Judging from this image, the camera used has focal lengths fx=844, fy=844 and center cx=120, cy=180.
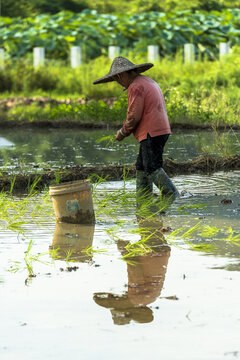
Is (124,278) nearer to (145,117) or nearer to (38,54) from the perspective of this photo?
(145,117)

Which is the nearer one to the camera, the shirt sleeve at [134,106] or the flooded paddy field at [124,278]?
the flooded paddy field at [124,278]

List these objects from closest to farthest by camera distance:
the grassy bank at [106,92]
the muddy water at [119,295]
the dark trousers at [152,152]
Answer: the muddy water at [119,295] → the dark trousers at [152,152] → the grassy bank at [106,92]

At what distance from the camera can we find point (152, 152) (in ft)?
28.5

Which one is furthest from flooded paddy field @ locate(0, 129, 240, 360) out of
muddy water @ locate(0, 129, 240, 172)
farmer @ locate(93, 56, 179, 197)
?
muddy water @ locate(0, 129, 240, 172)

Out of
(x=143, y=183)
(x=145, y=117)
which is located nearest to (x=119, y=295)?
(x=145, y=117)

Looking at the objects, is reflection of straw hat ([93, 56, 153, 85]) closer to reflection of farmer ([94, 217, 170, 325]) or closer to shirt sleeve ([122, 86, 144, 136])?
shirt sleeve ([122, 86, 144, 136])

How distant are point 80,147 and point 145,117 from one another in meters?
5.33

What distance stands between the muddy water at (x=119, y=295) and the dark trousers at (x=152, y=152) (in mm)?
1194

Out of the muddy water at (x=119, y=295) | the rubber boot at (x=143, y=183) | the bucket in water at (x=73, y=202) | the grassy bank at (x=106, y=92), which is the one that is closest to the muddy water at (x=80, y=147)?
the grassy bank at (x=106, y=92)

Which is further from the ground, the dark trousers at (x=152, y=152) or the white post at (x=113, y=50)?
the dark trousers at (x=152, y=152)

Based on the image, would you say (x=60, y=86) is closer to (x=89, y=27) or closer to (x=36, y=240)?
(x=89, y=27)

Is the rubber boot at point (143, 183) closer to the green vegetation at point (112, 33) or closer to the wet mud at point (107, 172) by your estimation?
the wet mud at point (107, 172)

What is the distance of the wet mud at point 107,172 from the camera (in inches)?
376

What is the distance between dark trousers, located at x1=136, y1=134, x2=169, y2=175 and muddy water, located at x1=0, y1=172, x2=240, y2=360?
119 centimetres
